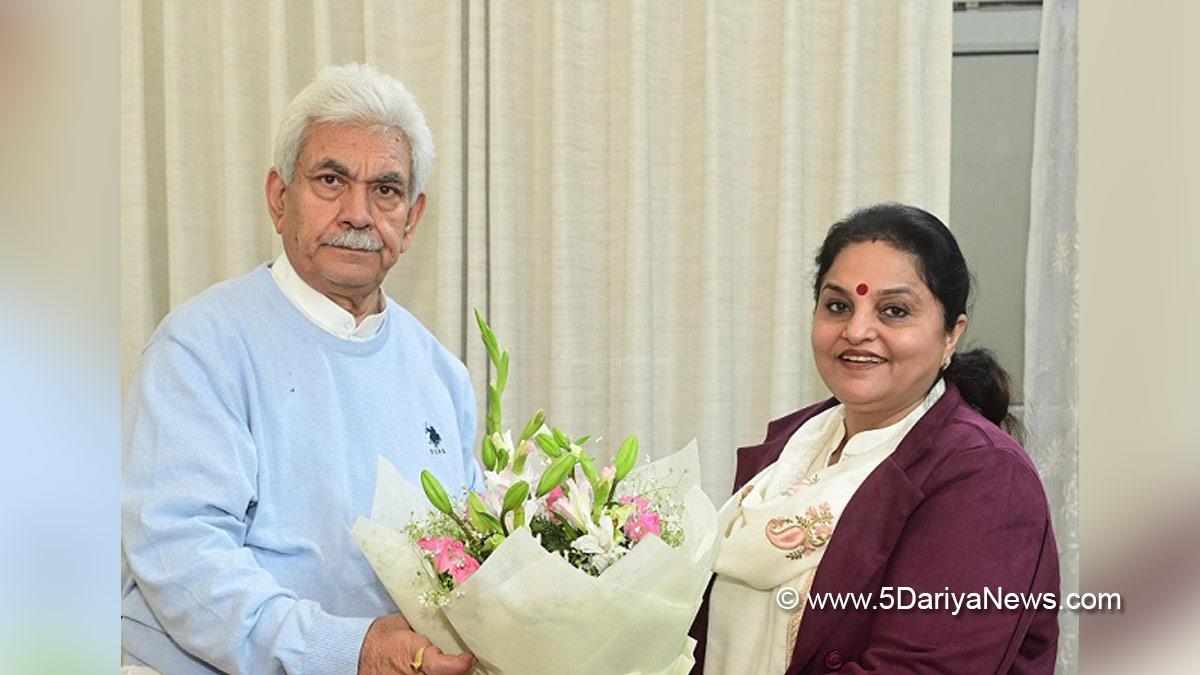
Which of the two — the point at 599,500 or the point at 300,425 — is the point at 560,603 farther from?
the point at 300,425

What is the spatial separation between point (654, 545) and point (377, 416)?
1.82 ft

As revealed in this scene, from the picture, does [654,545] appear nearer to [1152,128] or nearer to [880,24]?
[1152,128]

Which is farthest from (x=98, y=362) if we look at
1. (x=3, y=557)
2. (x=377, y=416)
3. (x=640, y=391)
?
(x=640, y=391)

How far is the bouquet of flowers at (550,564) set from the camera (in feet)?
3.39

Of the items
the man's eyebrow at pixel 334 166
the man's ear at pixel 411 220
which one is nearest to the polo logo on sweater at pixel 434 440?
the man's ear at pixel 411 220

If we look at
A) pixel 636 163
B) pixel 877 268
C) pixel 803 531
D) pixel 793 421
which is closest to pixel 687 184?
pixel 636 163

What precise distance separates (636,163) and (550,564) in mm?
1000

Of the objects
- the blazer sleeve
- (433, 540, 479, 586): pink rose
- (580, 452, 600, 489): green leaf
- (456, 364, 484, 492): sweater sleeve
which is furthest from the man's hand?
the blazer sleeve

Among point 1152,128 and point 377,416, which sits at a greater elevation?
point 1152,128

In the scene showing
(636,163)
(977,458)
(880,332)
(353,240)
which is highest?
(636,163)

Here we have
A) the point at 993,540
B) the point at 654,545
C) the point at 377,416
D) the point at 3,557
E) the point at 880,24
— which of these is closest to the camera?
the point at 3,557

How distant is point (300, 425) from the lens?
1.39 m

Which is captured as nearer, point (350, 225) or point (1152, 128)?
point (1152, 128)

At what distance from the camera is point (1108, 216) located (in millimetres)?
204
